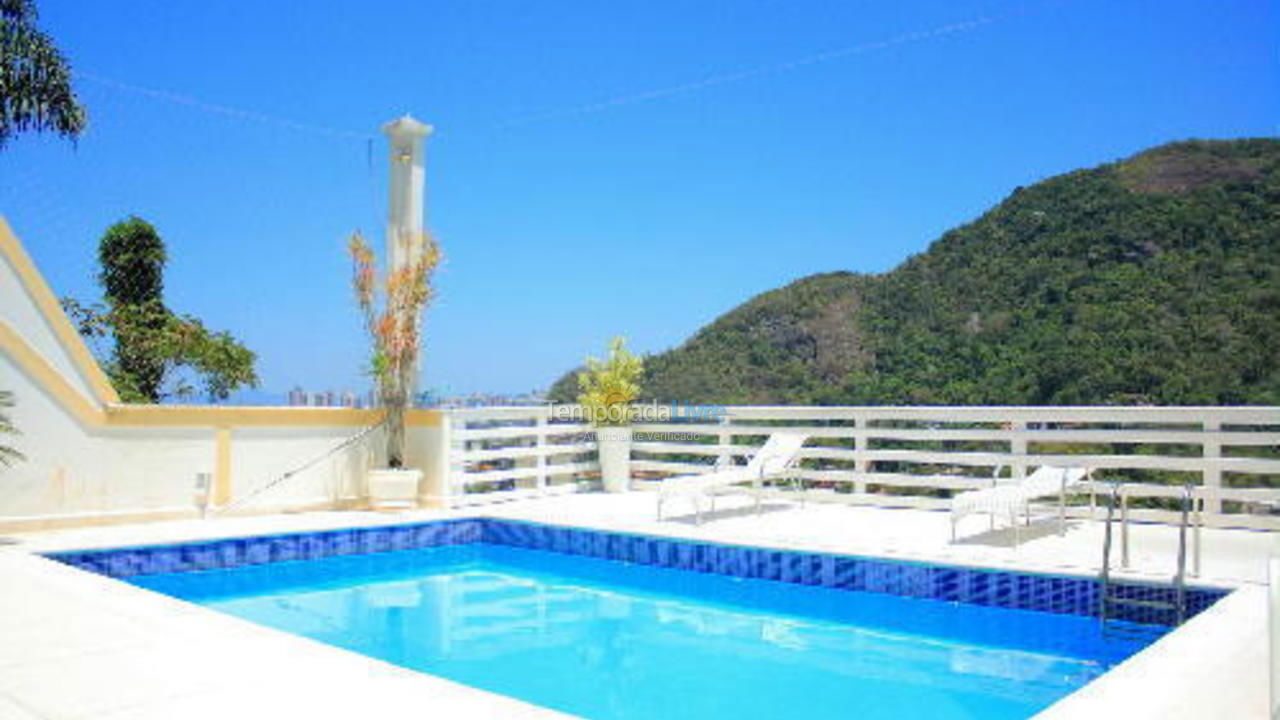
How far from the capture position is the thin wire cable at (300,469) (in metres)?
8.24

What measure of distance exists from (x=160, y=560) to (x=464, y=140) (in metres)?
6.41

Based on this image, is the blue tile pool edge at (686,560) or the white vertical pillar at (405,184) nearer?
the blue tile pool edge at (686,560)

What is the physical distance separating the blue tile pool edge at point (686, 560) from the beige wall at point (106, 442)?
109 centimetres

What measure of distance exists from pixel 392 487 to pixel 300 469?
0.74 metres

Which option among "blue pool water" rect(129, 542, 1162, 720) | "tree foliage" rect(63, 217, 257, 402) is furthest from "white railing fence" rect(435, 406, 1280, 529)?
"tree foliage" rect(63, 217, 257, 402)

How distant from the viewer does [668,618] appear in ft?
20.1

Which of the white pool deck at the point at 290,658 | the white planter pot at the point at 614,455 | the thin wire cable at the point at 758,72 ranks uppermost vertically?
the thin wire cable at the point at 758,72

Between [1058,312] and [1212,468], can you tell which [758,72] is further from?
[1212,468]

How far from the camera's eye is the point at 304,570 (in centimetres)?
732

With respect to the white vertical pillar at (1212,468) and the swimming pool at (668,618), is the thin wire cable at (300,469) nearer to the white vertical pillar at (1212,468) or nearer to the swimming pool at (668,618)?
the swimming pool at (668,618)

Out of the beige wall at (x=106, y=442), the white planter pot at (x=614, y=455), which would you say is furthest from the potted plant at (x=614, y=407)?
the beige wall at (x=106, y=442)

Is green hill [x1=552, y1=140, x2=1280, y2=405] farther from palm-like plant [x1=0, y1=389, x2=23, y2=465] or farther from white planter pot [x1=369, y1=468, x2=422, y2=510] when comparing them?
palm-like plant [x1=0, y1=389, x2=23, y2=465]

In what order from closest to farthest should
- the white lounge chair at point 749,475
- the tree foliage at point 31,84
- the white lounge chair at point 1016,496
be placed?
the white lounge chair at point 1016,496 < the white lounge chair at point 749,475 < the tree foliage at point 31,84

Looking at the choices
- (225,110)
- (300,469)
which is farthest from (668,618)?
(225,110)
